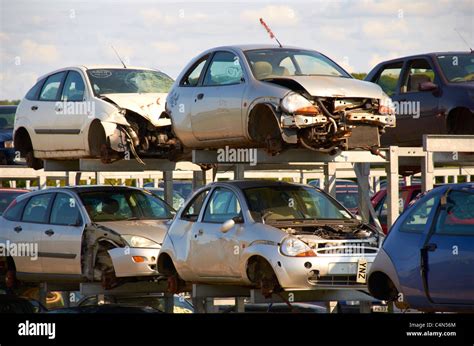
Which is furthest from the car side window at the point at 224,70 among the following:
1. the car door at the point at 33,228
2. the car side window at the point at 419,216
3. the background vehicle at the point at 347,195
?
the background vehicle at the point at 347,195

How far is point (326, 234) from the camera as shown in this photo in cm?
1594

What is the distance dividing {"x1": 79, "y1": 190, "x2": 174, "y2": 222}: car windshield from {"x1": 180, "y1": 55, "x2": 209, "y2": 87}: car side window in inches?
75.1

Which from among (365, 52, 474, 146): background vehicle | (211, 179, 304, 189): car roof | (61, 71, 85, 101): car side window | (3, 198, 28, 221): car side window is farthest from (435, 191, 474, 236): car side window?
(3, 198, 28, 221): car side window

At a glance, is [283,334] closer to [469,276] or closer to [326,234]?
[469,276]

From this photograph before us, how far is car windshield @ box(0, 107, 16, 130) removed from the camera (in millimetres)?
28250

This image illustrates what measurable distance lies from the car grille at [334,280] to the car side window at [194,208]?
7.67 feet

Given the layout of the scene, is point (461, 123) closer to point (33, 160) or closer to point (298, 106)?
point (298, 106)

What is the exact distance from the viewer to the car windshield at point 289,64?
17.6 m

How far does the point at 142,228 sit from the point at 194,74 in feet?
7.10

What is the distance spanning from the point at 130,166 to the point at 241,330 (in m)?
8.76

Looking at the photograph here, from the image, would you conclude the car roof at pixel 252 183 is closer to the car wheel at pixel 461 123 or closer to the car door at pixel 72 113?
the car door at pixel 72 113

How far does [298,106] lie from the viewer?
1661 cm

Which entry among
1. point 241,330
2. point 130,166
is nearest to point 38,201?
point 130,166

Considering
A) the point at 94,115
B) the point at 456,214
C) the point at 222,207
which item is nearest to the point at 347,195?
the point at 94,115
